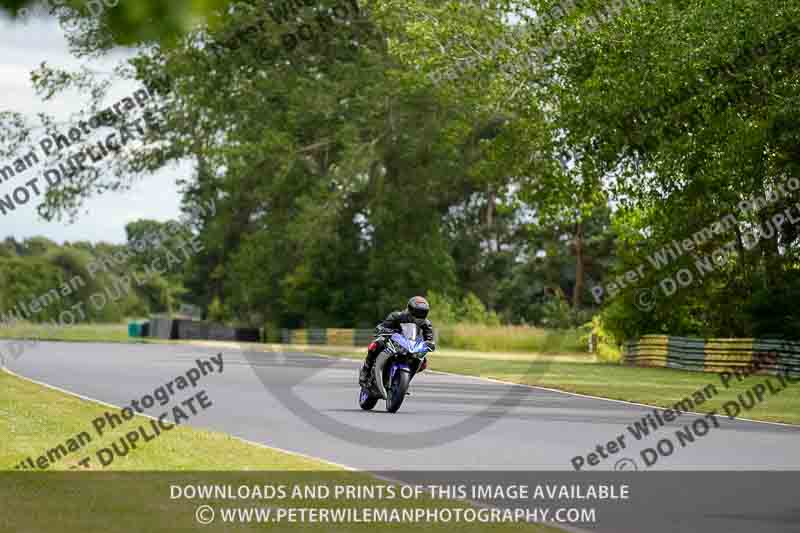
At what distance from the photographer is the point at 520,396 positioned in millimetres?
25500

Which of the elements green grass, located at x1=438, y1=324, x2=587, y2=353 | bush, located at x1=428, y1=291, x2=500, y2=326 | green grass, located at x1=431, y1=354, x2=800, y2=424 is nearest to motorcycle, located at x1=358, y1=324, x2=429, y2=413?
green grass, located at x1=431, y1=354, x2=800, y2=424

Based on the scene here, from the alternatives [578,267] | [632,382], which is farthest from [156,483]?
[578,267]

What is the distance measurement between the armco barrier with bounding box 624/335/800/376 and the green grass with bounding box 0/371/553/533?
2198 centimetres

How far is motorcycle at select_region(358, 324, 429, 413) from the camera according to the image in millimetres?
19984

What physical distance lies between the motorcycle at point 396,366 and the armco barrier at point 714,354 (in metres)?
16.8

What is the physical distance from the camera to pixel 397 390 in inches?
806

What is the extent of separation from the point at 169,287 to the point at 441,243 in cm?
6547

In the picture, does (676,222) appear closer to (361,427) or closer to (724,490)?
(361,427)

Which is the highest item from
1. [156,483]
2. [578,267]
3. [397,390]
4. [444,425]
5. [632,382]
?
[578,267]

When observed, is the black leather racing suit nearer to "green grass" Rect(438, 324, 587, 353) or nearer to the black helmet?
the black helmet

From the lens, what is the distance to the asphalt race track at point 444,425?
14352 millimetres

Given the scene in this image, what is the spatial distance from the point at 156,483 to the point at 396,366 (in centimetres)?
901

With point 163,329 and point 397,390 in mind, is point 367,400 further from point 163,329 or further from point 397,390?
point 163,329

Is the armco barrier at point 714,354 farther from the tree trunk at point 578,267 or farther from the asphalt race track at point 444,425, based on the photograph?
the tree trunk at point 578,267
